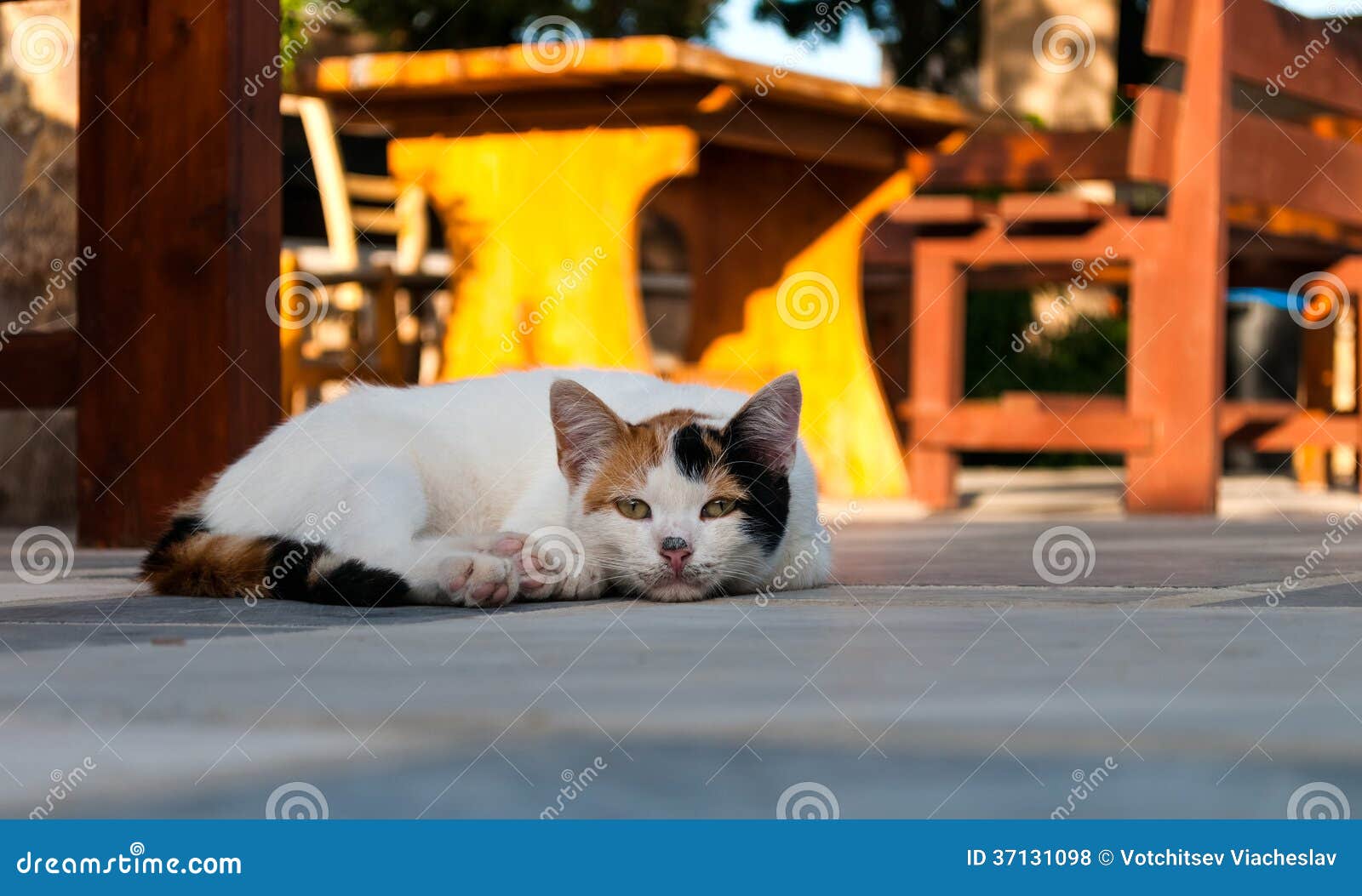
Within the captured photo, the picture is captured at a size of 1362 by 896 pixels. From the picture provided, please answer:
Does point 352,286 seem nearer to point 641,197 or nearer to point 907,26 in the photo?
point 641,197

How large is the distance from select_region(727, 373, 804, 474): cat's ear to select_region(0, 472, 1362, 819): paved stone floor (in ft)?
1.42

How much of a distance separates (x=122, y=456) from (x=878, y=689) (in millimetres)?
2380

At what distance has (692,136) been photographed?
16.5ft

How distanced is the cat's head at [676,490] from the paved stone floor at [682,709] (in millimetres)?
248

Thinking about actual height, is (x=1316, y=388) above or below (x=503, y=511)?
above

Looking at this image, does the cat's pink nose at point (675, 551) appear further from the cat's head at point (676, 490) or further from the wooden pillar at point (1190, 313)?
the wooden pillar at point (1190, 313)

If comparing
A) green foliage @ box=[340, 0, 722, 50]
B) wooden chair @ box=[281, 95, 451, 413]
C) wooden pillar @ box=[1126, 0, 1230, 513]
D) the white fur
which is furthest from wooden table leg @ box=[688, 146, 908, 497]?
green foliage @ box=[340, 0, 722, 50]

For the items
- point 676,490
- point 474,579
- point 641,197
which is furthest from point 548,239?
point 474,579

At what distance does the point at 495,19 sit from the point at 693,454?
8644 millimetres

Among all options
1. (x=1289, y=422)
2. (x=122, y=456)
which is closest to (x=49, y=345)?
(x=122, y=456)

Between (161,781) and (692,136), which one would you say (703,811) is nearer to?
(161,781)

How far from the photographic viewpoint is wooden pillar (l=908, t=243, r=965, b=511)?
521 centimetres

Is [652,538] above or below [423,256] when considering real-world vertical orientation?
below

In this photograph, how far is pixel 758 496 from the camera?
8.25 feet
